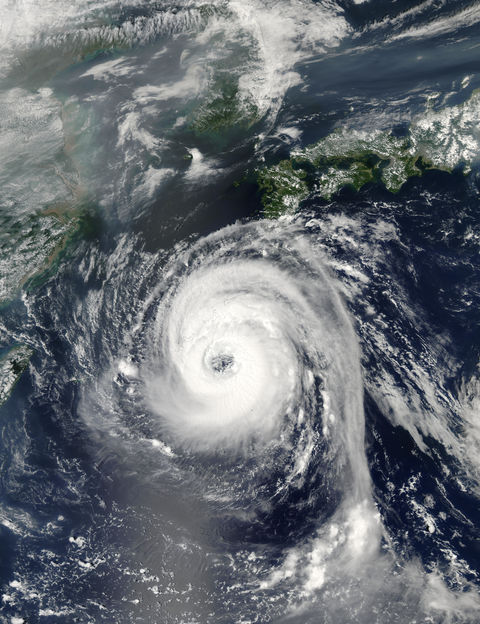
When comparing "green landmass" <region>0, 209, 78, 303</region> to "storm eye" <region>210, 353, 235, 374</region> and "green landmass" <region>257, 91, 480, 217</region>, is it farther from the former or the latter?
"green landmass" <region>257, 91, 480, 217</region>

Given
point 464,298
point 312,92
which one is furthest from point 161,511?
point 312,92

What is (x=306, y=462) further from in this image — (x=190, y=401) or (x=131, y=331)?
(x=131, y=331)

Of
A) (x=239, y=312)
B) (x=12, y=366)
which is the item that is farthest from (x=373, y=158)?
(x=12, y=366)

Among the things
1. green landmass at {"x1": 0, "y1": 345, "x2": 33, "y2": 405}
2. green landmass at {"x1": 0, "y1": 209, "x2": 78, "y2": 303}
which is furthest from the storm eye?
green landmass at {"x1": 0, "y1": 209, "x2": 78, "y2": 303}

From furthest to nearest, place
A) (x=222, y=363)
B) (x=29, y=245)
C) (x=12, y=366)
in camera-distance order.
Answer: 1. (x=29, y=245)
2. (x=222, y=363)
3. (x=12, y=366)

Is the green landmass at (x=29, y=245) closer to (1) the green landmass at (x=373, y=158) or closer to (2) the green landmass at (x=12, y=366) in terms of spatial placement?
(2) the green landmass at (x=12, y=366)

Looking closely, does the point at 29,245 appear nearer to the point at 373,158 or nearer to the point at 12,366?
the point at 12,366
